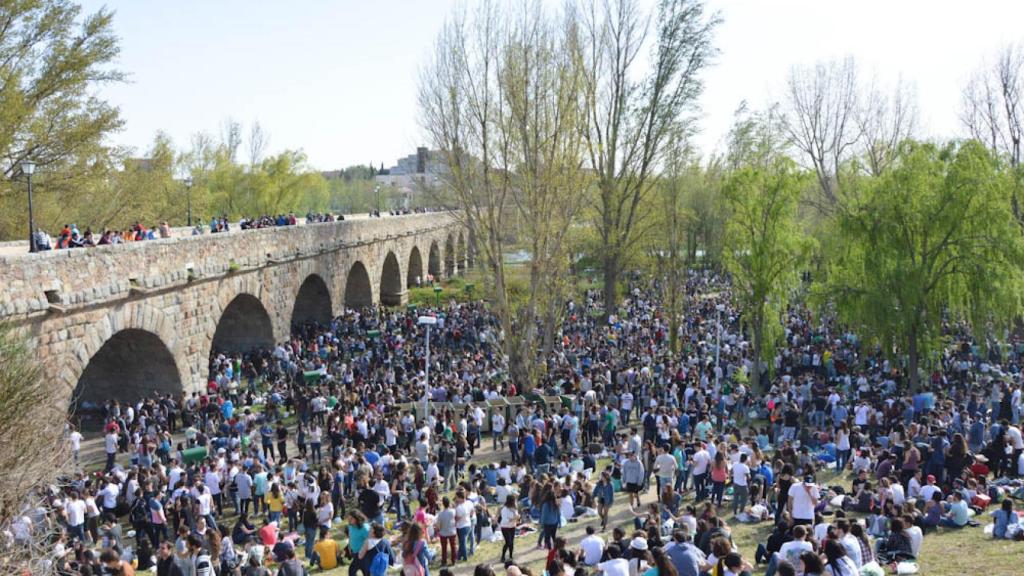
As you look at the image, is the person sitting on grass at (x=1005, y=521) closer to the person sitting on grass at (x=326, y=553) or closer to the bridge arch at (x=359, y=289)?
the person sitting on grass at (x=326, y=553)

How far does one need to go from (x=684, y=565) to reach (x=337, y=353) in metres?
21.2

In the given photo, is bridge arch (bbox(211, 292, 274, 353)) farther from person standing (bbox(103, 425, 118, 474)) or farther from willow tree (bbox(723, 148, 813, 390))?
willow tree (bbox(723, 148, 813, 390))

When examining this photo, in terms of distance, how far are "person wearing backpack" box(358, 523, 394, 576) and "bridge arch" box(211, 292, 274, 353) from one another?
18327 mm

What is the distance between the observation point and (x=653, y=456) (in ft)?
46.8

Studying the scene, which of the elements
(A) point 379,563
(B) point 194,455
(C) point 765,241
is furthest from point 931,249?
(B) point 194,455

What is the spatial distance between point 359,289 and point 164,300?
1959cm

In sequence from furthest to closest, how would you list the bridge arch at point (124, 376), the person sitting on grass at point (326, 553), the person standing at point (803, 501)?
the bridge arch at point (124, 376), the person sitting on grass at point (326, 553), the person standing at point (803, 501)

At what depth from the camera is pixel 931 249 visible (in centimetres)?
2025

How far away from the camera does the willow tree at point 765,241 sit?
2245cm

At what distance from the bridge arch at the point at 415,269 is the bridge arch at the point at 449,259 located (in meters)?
8.73

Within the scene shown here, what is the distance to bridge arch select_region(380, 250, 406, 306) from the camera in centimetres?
4550

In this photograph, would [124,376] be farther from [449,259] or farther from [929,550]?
[449,259]

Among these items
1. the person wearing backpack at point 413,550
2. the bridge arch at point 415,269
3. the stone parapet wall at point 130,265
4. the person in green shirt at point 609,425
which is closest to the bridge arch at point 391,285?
the bridge arch at point 415,269

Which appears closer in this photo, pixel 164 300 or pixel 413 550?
pixel 413 550
